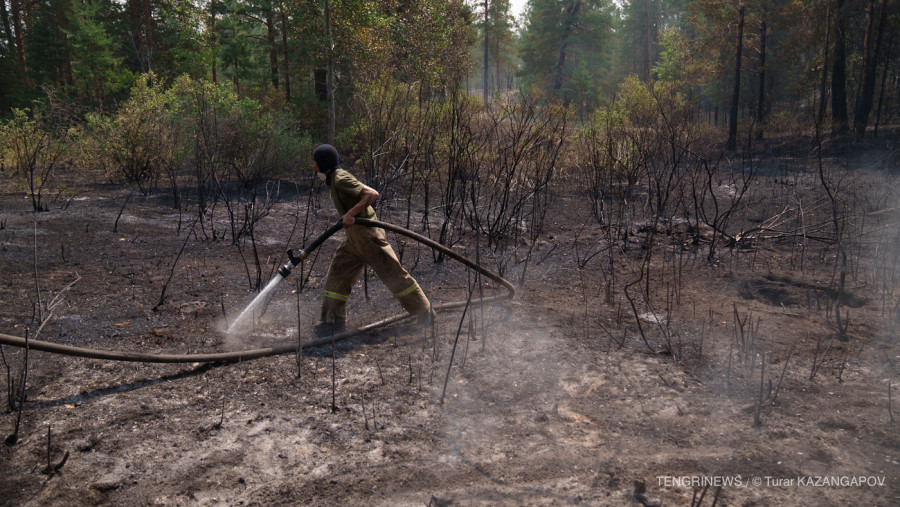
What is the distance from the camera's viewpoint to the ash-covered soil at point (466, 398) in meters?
2.91

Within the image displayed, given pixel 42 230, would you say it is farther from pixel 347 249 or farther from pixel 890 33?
pixel 890 33

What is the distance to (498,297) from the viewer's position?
5816 millimetres

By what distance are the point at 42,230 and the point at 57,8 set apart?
24087 millimetres

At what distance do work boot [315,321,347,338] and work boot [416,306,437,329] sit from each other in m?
0.66

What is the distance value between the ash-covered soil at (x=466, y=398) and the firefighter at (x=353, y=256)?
0.28m

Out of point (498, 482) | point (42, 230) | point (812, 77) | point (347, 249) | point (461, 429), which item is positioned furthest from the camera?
point (812, 77)

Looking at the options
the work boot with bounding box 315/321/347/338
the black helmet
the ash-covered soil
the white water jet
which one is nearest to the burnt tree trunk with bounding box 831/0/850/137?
the ash-covered soil

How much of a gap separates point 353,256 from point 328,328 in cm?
69

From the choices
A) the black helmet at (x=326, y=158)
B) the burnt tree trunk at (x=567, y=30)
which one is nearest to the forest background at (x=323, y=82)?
the burnt tree trunk at (x=567, y=30)

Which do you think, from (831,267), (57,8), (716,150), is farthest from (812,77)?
(57,8)

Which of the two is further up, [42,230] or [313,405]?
[42,230]

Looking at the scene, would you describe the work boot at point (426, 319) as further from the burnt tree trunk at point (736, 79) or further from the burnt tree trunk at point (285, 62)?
the burnt tree trunk at point (736, 79)

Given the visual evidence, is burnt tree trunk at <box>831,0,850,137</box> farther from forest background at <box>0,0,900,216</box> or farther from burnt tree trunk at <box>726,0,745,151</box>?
burnt tree trunk at <box>726,0,745,151</box>

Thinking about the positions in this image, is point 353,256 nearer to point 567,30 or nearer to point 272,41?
point 272,41
